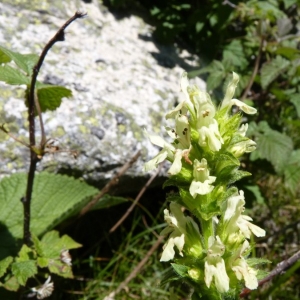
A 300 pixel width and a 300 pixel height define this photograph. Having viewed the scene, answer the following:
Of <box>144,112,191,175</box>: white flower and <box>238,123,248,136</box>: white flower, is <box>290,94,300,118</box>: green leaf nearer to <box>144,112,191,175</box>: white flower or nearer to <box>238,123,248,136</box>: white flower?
<box>238,123,248,136</box>: white flower

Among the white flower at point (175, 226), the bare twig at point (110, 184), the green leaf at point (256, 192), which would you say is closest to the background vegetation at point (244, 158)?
the green leaf at point (256, 192)

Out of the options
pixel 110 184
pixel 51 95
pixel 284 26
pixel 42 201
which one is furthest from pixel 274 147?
pixel 51 95

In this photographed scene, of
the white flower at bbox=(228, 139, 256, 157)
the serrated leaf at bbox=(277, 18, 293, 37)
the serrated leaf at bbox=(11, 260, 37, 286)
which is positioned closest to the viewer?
the white flower at bbox=(228, 139, 256, 157)

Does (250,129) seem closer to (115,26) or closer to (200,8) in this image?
(200,8)

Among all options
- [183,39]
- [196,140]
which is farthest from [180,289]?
[183,39]

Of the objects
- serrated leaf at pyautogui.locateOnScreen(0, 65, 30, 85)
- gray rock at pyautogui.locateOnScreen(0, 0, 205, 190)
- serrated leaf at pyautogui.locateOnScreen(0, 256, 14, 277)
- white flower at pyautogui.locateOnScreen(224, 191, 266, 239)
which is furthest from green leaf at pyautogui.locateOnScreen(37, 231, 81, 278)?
white flower at pyautogui.locateOnScreen(224, 191, 266, 239)
